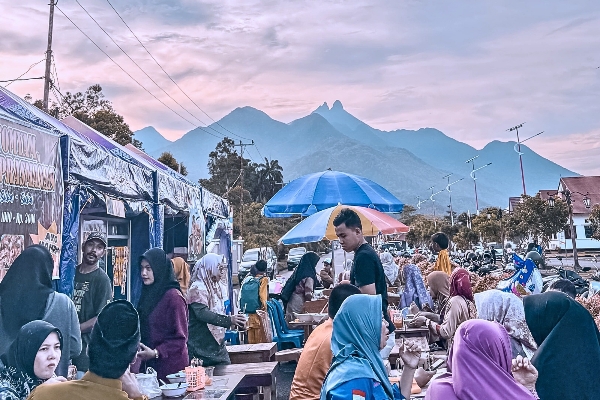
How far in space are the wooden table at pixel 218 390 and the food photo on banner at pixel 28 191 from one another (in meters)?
1.51

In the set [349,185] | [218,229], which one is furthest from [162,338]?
A: [218,229]

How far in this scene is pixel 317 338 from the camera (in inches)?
124

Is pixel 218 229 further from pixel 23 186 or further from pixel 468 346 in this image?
pixel 468 346

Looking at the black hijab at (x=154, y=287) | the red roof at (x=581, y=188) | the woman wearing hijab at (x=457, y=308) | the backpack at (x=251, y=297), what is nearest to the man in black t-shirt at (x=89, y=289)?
the black hijab at (x=154, y=287)

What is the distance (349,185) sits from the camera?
A: 7.61 metres

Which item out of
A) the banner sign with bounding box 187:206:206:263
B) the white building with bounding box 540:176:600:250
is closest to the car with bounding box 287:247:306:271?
the banner sign with bounding box 187:206:206:263

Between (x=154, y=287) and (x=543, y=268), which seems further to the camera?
(x=543, y=268)

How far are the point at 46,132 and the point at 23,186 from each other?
54cm

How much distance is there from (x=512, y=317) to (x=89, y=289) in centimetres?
363

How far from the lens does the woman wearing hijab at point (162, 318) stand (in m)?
3.99

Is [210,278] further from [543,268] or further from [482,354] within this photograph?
[543,268]

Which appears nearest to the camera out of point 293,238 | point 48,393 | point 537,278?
point 48,393

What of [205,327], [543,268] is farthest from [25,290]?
[543,268]

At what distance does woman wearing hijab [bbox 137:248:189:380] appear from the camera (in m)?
3.99
